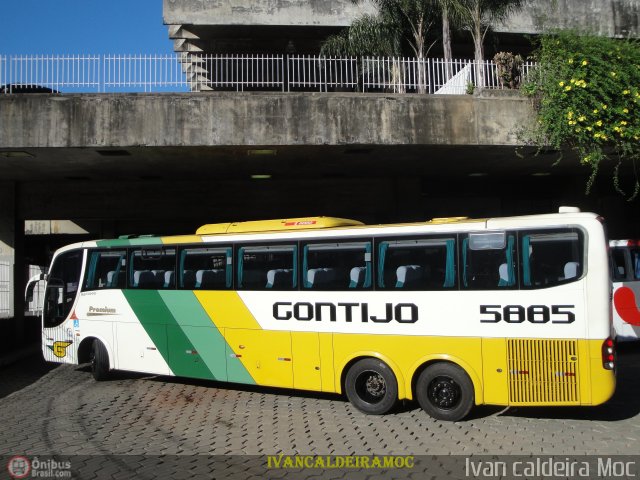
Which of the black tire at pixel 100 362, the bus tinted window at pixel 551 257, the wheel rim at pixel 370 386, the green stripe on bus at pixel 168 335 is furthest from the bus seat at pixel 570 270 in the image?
the black tire at pixel 100 362

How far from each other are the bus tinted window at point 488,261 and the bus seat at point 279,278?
2771 millimetres

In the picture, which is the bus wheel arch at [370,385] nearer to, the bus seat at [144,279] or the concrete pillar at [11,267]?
the bus seat at [144,279]

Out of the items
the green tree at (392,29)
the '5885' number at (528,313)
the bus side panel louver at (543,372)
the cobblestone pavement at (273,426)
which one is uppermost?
the green tree at (392,29)

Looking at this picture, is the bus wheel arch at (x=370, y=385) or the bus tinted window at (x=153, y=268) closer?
the bus wheel arch at (x=370, y=385)

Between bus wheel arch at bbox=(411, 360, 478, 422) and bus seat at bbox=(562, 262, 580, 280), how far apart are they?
1.82 meters

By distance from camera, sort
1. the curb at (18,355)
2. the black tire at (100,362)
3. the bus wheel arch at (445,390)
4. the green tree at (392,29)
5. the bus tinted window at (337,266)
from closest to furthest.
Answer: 1. the bus wheel arch at (445,390)
2. the bus tinted window at (337,266)
3. the black tire at (100,362)
4. the curb at (18,355)
5. the green tree at (392,29)

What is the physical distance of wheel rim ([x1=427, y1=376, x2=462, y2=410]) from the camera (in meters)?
7.60

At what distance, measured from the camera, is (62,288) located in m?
11.5

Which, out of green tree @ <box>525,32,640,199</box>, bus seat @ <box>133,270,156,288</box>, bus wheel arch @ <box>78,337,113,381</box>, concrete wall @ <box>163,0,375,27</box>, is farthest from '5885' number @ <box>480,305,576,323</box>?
concrete wall @ <box>163,0,375,27</box>

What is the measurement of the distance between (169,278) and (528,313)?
20.1 ft

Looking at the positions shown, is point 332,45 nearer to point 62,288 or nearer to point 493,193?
point 493,193

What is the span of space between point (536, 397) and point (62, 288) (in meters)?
9.42

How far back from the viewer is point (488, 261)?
24.4 ft

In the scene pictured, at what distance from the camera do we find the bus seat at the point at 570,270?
6.96 meters
